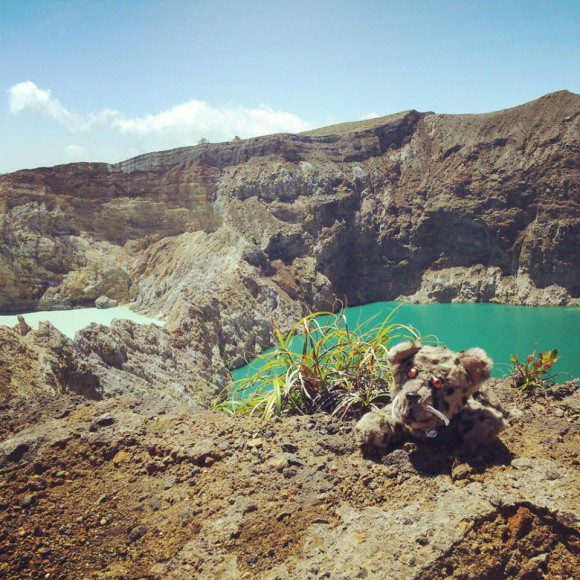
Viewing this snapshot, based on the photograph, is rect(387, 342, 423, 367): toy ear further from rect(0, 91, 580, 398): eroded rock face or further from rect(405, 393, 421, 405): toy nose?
rect(0, 91, 580, 398): eroded rock face

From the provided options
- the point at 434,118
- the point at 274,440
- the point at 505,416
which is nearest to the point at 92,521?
the point at 274,440

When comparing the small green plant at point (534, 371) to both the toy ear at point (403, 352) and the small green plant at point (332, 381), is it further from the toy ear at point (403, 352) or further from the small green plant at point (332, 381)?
the toy ear at point (403, 352)

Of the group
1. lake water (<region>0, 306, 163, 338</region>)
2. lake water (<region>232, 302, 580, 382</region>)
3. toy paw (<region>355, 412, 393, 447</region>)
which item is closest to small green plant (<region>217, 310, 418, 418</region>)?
toy paw (<region>355, 412, 393, 447</region>)

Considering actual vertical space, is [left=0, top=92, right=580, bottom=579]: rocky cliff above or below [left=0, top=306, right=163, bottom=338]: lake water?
above

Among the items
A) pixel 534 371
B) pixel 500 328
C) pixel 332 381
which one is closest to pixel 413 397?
pixel 332 381

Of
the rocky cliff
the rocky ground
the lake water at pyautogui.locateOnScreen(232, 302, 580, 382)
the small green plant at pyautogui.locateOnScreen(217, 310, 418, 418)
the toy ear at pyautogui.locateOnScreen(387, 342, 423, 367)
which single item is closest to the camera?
the rocky ground

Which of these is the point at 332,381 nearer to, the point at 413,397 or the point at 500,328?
the point at 413,397
